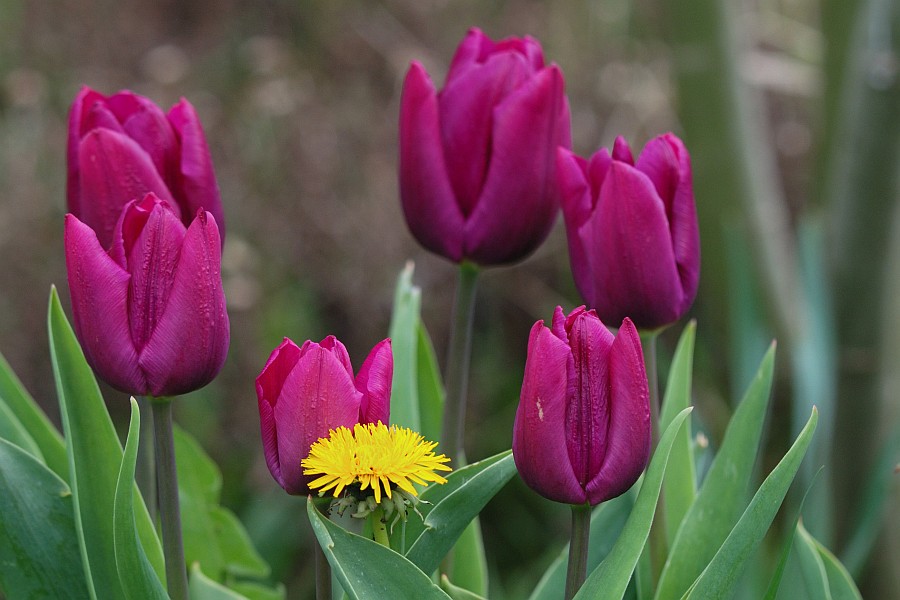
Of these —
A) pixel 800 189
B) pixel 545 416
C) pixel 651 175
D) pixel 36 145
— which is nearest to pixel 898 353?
pixel 800 189

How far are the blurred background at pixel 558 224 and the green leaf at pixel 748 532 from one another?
0.77 meters

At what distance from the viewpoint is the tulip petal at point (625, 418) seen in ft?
1.51

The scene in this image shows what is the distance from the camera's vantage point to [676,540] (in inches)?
23.2

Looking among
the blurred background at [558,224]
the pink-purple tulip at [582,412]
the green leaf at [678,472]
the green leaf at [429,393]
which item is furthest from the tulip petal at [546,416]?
the blurred background at [558,224]

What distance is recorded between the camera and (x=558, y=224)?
2.03 m

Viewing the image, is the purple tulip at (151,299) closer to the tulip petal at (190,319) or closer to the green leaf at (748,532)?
the tulip petal at (190,319)

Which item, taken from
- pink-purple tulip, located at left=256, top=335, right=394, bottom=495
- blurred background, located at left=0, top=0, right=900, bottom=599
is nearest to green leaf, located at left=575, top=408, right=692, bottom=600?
pink-purple tulip, located at left=256, top=335, right=394, bottom=495

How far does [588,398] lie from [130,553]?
0.72ft

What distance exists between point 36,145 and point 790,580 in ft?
5.05

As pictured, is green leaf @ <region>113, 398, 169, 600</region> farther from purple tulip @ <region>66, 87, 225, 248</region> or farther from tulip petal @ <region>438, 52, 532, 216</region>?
tulip petal @ <region>438, 52, 532, 216</region>

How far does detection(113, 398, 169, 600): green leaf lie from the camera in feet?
1.58

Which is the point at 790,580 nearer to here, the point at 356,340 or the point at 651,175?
the point at 651,175

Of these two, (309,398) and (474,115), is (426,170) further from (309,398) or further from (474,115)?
(309,398)

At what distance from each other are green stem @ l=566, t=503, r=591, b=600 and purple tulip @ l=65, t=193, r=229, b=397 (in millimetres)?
179
